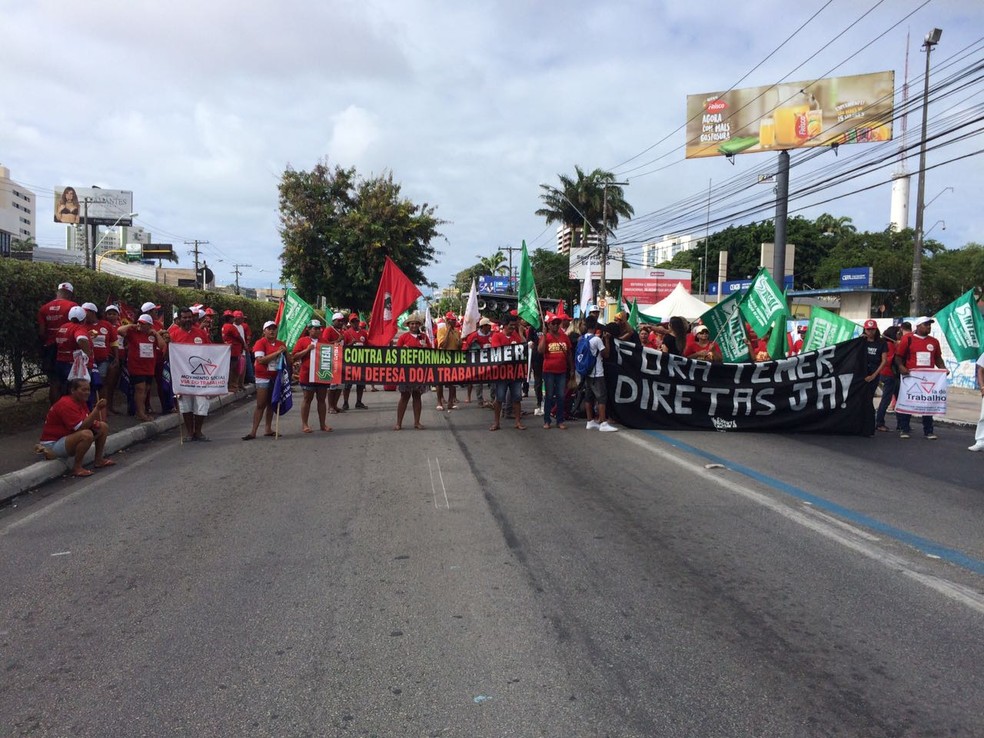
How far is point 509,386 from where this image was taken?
12805mm

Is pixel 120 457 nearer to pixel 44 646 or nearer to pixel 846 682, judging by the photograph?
pixel 44 646

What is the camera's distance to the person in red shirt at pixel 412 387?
11.8 meters

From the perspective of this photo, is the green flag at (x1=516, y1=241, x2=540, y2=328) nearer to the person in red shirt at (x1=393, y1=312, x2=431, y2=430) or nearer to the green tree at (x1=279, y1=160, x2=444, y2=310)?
the person in red shirt at (x1=393, y1=312, x2=431, y2=430)

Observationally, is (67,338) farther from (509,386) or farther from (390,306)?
(509,386)

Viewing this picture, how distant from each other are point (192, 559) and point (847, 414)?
9.58 meters

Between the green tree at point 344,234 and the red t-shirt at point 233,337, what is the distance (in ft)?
48.5

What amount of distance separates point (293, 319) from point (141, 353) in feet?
7.62

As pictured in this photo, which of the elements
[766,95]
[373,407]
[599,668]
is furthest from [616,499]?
[766,95]

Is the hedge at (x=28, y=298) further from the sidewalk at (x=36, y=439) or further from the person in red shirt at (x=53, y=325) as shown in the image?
the sidewalk at (x=36, y=439)

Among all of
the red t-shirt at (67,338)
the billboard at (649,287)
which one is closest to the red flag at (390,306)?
the red t-shirt at (67,338)

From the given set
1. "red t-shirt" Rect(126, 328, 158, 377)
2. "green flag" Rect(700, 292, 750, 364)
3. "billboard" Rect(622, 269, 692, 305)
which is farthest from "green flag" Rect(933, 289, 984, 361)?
"billboard" Rect(622, 269, 692, 305)

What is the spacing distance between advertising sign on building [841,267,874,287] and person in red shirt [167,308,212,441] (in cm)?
5333

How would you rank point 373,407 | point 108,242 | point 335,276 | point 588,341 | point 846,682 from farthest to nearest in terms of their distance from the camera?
point 108,242, point 335,276, point 373,407, point 588,341, point 846,682

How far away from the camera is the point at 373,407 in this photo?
15.2m
